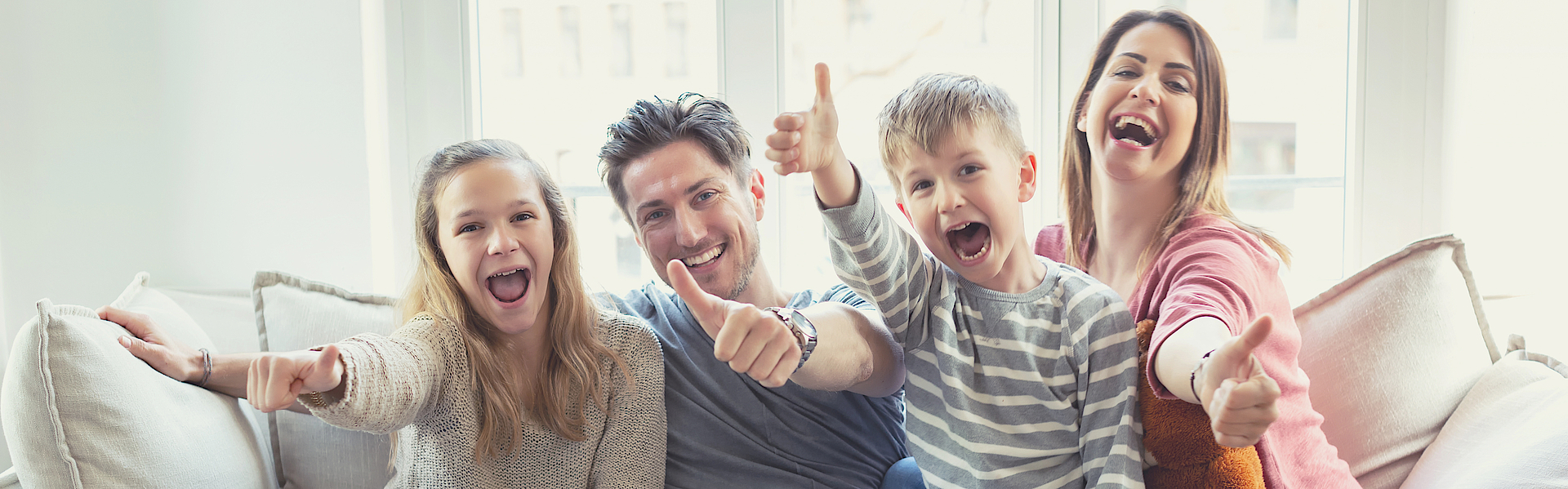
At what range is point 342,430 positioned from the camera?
1.36 meters

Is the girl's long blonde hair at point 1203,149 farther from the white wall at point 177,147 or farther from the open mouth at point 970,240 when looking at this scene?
the white wall at point 177,147

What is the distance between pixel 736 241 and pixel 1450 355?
1.10 metres

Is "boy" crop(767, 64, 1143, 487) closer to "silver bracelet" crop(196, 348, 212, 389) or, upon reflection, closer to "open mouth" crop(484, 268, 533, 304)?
"open mouth" crop(484, 268, 533, 304)

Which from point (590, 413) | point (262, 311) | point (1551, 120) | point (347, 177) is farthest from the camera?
point (347, 177)

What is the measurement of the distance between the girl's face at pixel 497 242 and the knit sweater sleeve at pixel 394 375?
7cm

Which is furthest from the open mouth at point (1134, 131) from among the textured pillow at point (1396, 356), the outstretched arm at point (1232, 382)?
the textured pillow at point (1396, 356)

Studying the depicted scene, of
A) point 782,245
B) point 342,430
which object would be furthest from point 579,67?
point 342,430

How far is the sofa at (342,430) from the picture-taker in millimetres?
1013

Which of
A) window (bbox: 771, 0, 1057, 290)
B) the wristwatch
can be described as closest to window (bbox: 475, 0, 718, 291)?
window (bbox: 771, 0, 1057, 290)

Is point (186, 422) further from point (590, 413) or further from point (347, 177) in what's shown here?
point (347, 177)

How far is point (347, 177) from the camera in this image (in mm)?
1793

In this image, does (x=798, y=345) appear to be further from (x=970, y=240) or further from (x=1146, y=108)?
(x=1146, y=108)

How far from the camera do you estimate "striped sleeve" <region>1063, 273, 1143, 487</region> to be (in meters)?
0.91

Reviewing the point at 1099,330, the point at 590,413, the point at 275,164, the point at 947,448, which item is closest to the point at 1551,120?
the point at 1099,330
